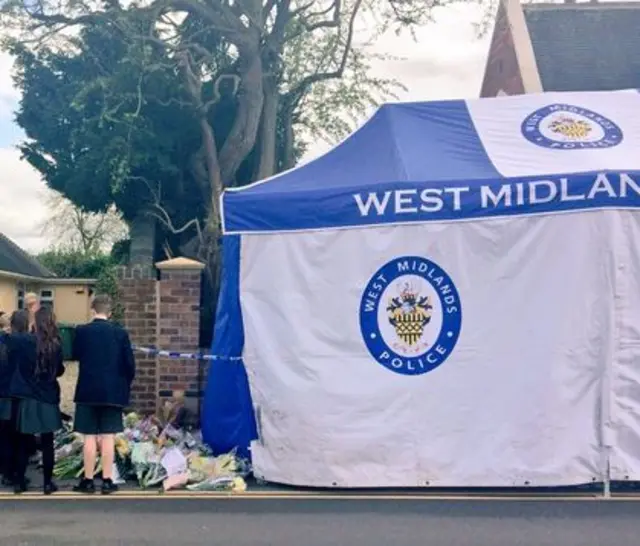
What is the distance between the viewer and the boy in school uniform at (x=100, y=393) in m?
6.96

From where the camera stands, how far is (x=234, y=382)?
25.8 feet

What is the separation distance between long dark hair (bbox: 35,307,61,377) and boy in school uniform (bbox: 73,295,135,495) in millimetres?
188

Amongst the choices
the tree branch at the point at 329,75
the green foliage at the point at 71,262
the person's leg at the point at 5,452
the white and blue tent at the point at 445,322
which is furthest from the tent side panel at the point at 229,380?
the green foliage at the point at 71,262

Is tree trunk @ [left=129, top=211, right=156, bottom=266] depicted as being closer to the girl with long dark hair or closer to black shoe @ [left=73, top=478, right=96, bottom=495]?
the girl with long dark hair

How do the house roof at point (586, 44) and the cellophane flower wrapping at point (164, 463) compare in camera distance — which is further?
the house roof at point (586, 44)

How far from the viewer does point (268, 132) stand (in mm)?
18828

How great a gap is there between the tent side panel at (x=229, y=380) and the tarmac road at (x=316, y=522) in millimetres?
1096

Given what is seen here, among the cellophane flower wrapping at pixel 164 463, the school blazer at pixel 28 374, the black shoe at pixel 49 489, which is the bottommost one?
the black shoe at pixel 49 489

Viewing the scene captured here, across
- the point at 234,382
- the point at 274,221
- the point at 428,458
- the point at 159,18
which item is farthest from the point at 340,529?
the point at 159,18

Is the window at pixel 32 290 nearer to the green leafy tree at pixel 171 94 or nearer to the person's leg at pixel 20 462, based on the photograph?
the green leafy tree at pixel 171 94

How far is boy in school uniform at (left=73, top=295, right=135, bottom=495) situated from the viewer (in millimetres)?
6961

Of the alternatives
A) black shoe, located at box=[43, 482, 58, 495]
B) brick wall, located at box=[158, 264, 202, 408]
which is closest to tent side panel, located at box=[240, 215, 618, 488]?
black shoe, located at box=[43, 482, 58, 495]

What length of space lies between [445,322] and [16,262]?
29.8 metres

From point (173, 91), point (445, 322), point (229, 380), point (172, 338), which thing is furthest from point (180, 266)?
point (173, 91)
